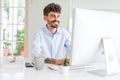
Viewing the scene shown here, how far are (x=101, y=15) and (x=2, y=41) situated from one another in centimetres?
280

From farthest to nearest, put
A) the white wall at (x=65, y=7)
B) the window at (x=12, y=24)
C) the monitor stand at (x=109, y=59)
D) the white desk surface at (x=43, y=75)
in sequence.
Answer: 1. the window at (x=12, y=24)
2. the white wall at (x=65, y=7)
3. the monitor stand at (x=109, y=59)
4. the white desk surface at (x=43, y=75)

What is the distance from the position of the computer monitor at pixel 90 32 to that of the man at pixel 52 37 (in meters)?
0.90

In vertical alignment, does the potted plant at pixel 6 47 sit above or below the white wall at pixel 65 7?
below

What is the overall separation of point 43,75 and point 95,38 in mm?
458

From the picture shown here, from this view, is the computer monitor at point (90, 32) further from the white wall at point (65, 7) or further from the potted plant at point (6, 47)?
the potted plant at point (6, 47)

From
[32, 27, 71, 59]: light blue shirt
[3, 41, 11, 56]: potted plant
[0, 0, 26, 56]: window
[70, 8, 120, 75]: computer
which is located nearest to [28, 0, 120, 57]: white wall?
[0, 0, 26, 56]: window

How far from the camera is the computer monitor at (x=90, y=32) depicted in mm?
1446

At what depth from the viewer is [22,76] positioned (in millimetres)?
1415

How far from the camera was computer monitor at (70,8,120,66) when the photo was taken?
56.9 inches

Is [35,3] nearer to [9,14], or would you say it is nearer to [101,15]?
[9,14]

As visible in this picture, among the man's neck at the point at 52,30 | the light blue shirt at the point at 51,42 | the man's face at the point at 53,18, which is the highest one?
the man's face at the point at 53,18

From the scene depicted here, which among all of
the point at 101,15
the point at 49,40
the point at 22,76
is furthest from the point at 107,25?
the point at 49,40

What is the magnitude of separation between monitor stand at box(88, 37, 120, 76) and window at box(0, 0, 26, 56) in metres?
2.49

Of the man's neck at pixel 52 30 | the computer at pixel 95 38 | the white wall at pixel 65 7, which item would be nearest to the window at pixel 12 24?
the white wall at pixel 65 7
